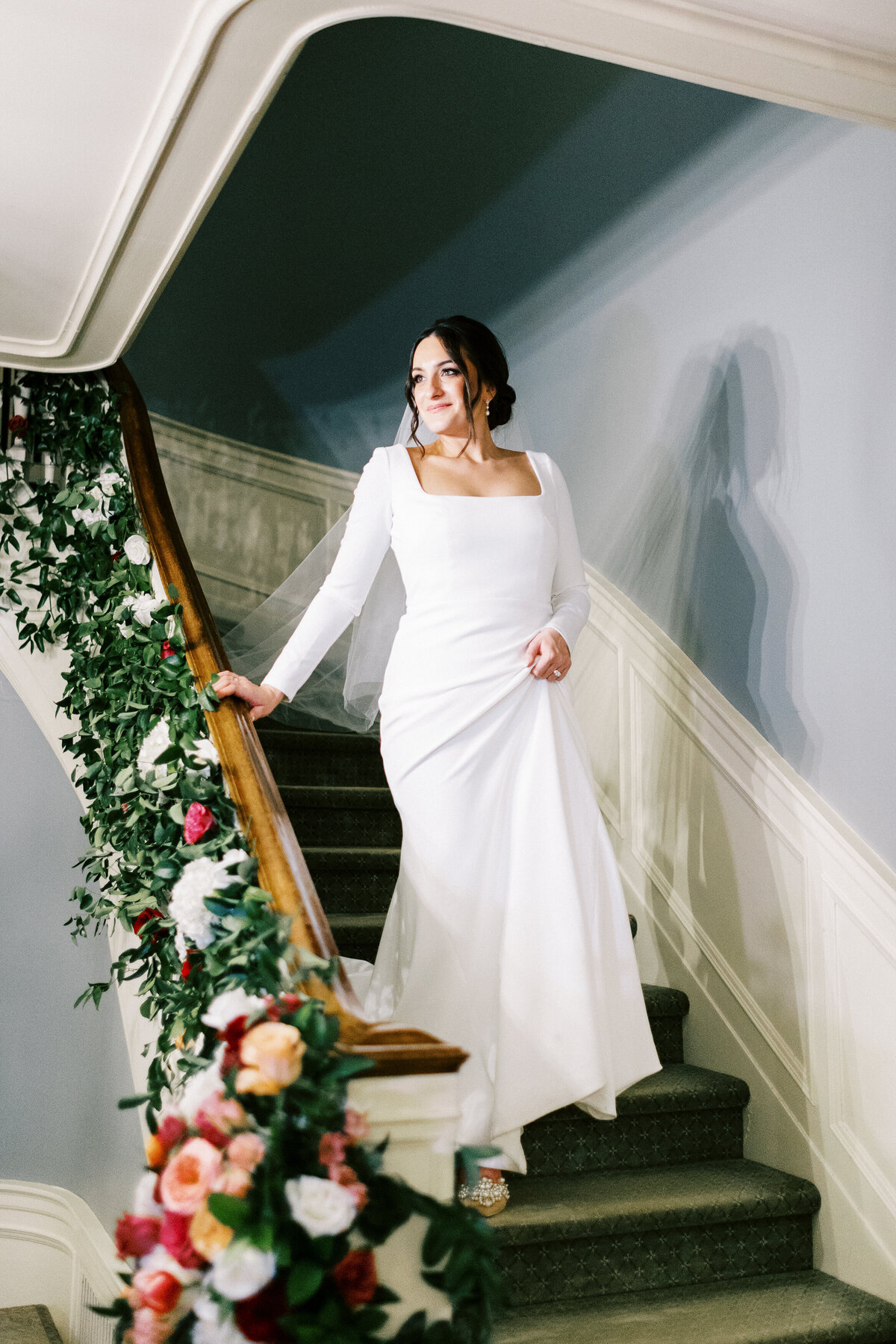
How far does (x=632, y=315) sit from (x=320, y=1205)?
310 cm

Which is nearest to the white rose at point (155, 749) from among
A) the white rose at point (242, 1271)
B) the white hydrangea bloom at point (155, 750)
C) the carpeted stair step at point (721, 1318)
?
the white hydrangea bloom at point (155, 750)

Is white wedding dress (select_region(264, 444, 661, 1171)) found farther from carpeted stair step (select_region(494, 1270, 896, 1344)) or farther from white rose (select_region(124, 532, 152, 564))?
white rose (select_region(124, 532, 152, 564))

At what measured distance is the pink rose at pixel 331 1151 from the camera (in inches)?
52.4

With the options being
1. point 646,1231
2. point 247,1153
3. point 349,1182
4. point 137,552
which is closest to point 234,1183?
point 247,1153

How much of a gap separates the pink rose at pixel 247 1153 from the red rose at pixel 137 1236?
15cm

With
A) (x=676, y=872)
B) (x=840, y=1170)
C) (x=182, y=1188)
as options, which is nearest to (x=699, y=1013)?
(x=676, y=872)

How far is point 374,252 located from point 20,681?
2.73 metres

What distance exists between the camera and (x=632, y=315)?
3.70m

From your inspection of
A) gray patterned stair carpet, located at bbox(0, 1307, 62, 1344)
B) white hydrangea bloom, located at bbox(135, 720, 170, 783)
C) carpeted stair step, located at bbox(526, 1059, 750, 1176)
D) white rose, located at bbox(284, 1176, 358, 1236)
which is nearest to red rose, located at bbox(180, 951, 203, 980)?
white hydrangea bloom, located at bbox(135, 720, 170, 783)

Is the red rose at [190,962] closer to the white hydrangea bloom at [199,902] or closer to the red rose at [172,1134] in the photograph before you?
the white hydrangea bloom at [199,902]

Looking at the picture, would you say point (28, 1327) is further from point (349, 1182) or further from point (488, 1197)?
point (349, 1182)

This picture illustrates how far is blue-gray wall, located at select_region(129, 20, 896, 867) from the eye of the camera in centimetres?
270

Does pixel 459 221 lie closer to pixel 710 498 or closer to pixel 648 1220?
pixel 710 498

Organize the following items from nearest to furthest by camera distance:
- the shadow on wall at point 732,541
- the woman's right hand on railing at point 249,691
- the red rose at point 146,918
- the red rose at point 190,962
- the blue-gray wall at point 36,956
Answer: the red rose at point 190,962 → the woman's right hand on railing at point 249,691 → the red rose at point 146,918 → the shadow on wall at point 732,541 → the blue-gray wall at point 36,956
